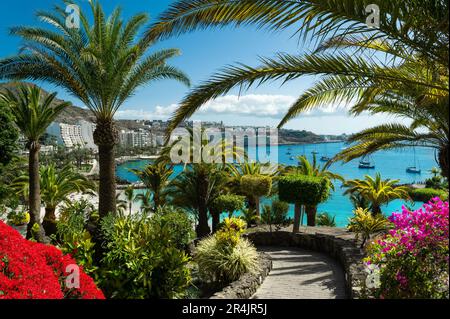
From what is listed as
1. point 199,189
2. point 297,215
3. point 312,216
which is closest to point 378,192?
point 312,216

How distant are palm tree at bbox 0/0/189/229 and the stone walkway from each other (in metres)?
5.27

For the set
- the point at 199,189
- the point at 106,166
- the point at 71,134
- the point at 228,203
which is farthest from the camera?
the point at 71,134

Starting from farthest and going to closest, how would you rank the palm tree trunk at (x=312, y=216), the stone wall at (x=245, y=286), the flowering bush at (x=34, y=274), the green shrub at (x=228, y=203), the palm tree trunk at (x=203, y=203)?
the palm tree trunk at (x=312, y=216)
the palm tree trunk at (x=203, y=203)
the green shrub at (x=228, y=203)
the stone wall at (x=245, y=286)
the flowering bush at (x=34, y=274)

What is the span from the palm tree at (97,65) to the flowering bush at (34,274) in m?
4.81

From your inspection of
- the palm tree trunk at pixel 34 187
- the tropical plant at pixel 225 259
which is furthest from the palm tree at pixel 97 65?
the palm tree trunk at pixel 34 187

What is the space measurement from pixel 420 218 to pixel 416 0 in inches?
109

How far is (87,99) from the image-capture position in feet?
35.9

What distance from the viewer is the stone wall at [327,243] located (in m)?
9.28

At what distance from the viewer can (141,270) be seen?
22.4ft

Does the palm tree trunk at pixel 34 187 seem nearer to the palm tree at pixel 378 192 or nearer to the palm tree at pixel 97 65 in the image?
the palm tree at pixel 97 65

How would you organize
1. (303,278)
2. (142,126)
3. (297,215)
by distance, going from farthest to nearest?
1. (142,126)
2. (297,215)
3. (303,278)

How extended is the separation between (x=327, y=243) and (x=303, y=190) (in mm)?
1947

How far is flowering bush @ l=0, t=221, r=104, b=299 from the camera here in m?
4.39

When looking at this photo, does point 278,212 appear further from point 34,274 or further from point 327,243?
point 34,274
